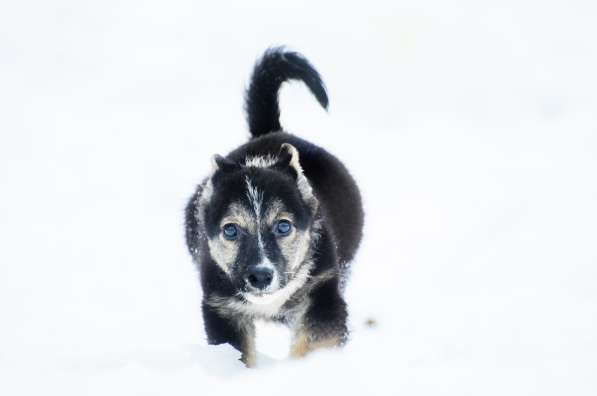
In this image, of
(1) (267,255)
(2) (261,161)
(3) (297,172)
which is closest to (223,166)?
(2) (261,161)

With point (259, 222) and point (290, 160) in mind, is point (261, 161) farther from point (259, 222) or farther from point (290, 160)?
point (259, 222)

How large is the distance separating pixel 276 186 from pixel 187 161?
712 cm

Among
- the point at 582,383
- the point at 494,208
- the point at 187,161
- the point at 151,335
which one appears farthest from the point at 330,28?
the point at 582,383

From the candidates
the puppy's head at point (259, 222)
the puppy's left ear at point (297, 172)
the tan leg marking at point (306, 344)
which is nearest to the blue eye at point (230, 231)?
the puppy's head at point (259, 222)

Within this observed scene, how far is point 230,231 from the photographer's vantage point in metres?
4.70

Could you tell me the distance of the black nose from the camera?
171 inches

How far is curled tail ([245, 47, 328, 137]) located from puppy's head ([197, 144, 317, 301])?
3.95ft

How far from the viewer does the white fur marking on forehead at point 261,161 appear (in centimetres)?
515

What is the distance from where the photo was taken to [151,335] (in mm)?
5949

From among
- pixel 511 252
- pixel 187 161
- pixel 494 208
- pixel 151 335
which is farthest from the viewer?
pixel 187 161

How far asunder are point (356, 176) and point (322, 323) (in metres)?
5.84

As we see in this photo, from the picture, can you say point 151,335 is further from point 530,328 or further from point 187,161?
point 187,161

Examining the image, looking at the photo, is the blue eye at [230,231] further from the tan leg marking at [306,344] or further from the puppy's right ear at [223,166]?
the tan leg marking at [306,344]

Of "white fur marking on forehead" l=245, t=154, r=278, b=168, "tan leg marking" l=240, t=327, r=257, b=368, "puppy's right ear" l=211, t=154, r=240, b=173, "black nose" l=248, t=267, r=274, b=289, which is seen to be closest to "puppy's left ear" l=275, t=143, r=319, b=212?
"white fur marking on forehead" l=245, t=154, r=278, b=168
